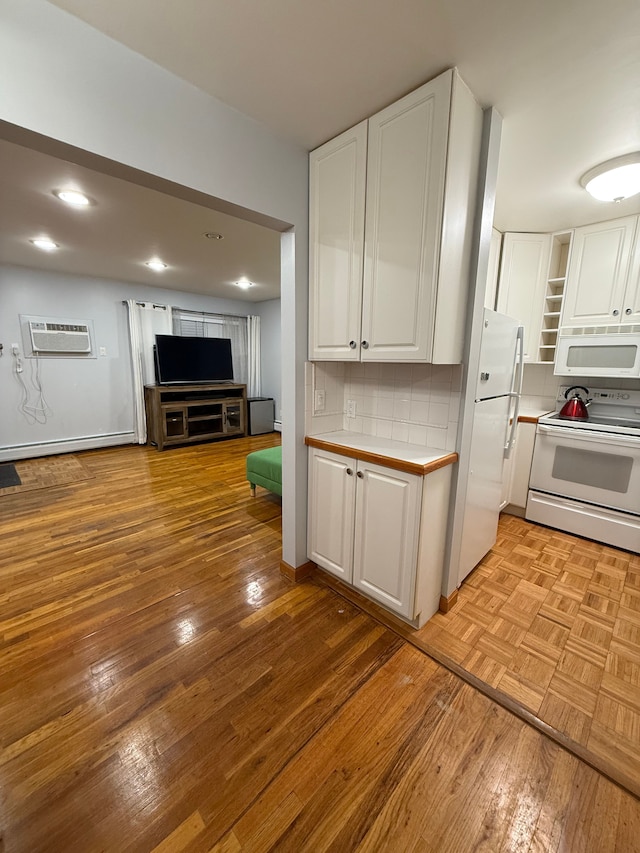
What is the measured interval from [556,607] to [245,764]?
178cm

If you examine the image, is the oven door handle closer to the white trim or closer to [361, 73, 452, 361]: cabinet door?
[361, 73, 452, 361]: cabinet door

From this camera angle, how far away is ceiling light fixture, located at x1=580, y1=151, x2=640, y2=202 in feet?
5.93

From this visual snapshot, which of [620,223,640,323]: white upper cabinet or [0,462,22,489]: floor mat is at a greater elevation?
[620,223,640,323]: white upper cabinet

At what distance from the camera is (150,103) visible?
128 centimetres

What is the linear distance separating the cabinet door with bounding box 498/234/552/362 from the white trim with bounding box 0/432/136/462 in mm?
5317

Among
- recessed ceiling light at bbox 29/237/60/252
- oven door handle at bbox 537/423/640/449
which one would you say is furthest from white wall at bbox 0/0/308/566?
recessed ceiling light at bbox 29/237/60/252

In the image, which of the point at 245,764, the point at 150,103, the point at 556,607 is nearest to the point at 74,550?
the point at 245,764

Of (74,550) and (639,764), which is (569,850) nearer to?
(639,764)

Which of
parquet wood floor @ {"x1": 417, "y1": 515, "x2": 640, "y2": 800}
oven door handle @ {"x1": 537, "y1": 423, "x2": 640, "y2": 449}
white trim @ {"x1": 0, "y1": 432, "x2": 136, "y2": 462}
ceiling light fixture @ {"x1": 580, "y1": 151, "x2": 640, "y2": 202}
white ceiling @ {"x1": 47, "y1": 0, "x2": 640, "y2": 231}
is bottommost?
parquet wood floor @ {"x1": 417, "y1": 515, "x2": 640, "y2": 800}

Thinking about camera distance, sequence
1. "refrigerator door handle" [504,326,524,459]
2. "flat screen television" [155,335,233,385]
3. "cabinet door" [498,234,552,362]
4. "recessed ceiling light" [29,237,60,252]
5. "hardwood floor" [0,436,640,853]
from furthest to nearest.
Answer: "flat screen television" [155,335,233,385]
"recessed ceiling light" [29,237,60,252]
"cabinet door" [498,234,552,362]
"refrigerator door handle" [504,326,524,459]
"hardwood floor" [0,436,640,853]

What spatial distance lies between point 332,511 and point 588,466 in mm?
2037

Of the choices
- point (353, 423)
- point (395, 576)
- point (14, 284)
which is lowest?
point (395, 576)

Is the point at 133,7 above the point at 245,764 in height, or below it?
above

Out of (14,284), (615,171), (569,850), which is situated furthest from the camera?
(14,284)
